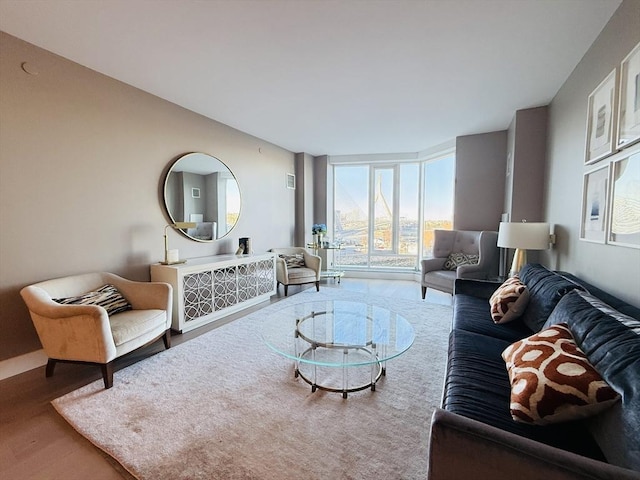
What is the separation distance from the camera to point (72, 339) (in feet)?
6.68

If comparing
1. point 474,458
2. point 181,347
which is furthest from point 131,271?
point 474,458

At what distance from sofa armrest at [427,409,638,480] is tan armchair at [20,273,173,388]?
2.15 metres

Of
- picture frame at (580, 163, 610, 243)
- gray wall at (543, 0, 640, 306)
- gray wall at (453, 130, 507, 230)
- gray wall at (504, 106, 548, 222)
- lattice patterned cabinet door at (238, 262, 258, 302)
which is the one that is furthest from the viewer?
gray wall at (453, 130, 507, 230)

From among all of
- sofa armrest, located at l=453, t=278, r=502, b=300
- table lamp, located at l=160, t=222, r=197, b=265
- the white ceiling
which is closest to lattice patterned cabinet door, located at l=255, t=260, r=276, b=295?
table lamp, located at l=160, t=222, r=197, b=265

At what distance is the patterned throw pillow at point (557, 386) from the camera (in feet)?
3.30

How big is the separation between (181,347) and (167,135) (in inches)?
91.0

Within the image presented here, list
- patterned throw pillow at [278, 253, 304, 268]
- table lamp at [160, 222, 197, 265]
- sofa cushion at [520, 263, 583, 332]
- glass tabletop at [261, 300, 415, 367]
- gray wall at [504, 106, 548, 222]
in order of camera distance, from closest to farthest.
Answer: sofa cushion at [520, 263, 583, 332]
glass tabletop at [261, 300, 415, 367]
table lamp at [160, 222, 197, 265]
gray wall at [504, 106, 548, 222]
patterned throw pillow at [278, 253, 304, 268]

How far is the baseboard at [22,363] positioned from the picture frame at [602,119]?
175 inches

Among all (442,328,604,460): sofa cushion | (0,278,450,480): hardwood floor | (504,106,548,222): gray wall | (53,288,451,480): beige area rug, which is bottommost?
(0,278,450,480): hardwood floor

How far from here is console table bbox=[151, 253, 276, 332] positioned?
9.86ft

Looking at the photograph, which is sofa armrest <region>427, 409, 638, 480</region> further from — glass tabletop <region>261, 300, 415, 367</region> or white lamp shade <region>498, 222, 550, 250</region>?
white lamp shade <region>498, 222, 550, 250</region>

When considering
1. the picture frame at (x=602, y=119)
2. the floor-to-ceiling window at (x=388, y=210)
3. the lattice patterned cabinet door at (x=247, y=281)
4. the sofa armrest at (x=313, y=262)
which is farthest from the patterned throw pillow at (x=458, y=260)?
the lattice patterned cabinet door at (x=247, y=281)

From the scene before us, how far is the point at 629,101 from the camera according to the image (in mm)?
1685

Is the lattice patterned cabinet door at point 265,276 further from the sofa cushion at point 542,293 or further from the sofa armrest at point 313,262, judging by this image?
the sofa cushion at point 542,293
